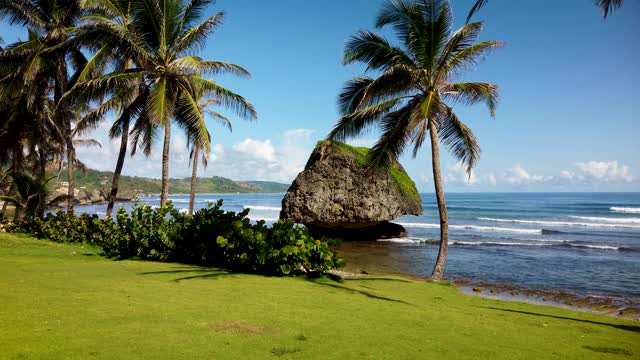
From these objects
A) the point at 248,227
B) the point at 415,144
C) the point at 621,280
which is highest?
the point at 415,144

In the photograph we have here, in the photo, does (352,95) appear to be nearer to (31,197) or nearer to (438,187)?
(438,187)

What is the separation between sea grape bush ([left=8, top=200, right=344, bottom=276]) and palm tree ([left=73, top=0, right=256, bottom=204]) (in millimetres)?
2921

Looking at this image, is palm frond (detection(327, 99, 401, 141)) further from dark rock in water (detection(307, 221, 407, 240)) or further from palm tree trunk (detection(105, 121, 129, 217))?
dark rock in water (detection(307, 221, 407, 240))

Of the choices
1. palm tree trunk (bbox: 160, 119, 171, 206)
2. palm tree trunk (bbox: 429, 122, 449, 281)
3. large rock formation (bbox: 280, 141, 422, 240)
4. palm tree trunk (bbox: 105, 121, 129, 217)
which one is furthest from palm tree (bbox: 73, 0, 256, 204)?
large rock formation (bbox: 280, 141, 422, 240)

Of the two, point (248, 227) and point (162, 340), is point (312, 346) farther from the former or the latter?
point (248, 227)

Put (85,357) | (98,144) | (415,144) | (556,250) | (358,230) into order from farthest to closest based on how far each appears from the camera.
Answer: (98,144) < (358,230) < (556,250) < (415,144) < (85,357)

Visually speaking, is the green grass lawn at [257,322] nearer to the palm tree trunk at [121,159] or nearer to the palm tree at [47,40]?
the palm tree trunk at [121,159]

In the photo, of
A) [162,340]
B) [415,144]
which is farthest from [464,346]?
[415,144]

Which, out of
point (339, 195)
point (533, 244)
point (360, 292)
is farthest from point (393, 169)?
point (360, 292)

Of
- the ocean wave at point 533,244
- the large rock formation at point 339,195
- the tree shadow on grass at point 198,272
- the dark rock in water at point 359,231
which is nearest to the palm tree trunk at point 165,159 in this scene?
the tree shadow on grass at point 198,272

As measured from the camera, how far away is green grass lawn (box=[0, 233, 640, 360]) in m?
4.19

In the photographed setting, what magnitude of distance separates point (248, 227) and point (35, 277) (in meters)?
4.39

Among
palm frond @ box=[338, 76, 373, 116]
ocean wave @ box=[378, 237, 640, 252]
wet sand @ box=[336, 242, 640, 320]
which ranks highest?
palm frond @ box=[338, 76, 373, 116]

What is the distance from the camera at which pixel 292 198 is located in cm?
2461
